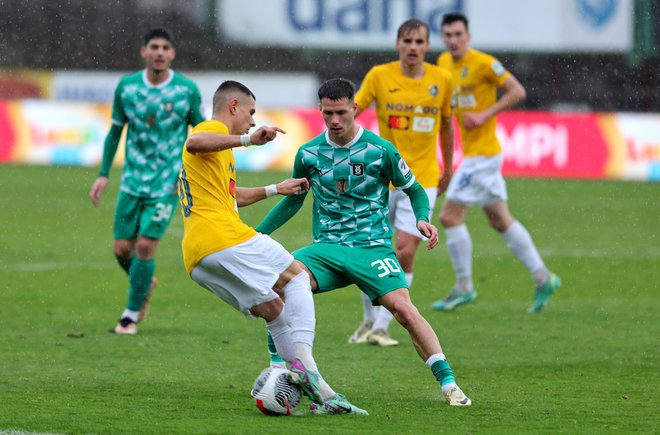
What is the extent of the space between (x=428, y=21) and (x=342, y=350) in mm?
25629

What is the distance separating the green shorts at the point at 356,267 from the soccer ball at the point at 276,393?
0.76 metres

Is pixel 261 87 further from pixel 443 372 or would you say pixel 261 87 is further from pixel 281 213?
pixel 443 372

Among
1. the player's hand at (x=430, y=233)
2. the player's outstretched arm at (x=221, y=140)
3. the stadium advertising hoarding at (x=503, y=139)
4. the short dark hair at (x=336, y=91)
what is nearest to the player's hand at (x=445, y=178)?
the short dark hair at (x=336, y=91)

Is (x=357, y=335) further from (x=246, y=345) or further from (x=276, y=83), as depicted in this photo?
(x=276, y=83)

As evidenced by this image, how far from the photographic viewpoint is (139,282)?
9625mm

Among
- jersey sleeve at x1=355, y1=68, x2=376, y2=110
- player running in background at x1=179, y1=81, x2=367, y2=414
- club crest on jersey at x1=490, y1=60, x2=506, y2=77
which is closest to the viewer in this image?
player running in background at x1=179, y1=81, x2=367, y2=414

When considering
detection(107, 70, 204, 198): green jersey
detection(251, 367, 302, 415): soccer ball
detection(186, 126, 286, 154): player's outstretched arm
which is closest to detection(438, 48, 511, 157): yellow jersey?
detection(107, 70, 204, 198): green jersey

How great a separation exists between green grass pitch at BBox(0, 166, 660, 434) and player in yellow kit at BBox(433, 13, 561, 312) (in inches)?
11.6

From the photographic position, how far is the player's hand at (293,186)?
6.88 metres

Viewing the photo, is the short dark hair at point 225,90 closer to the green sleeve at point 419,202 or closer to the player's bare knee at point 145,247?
the green sleeve at point 419,202

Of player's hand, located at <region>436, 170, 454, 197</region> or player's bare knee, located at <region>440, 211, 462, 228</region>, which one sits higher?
player's hand, located at <region>436, 170, 454, 197</region>

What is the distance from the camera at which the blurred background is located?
82.0 ft

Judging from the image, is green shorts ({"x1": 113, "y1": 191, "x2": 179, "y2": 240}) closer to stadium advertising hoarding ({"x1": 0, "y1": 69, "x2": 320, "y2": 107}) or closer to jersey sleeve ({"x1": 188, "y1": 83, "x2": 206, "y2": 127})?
jersey sleeve ({"x1": 188, "y1": 83, "x2": 206, "y2": 127})

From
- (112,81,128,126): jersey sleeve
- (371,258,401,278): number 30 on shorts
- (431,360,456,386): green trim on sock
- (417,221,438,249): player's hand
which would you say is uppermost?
(112,81,128,126): jersey sleeve
